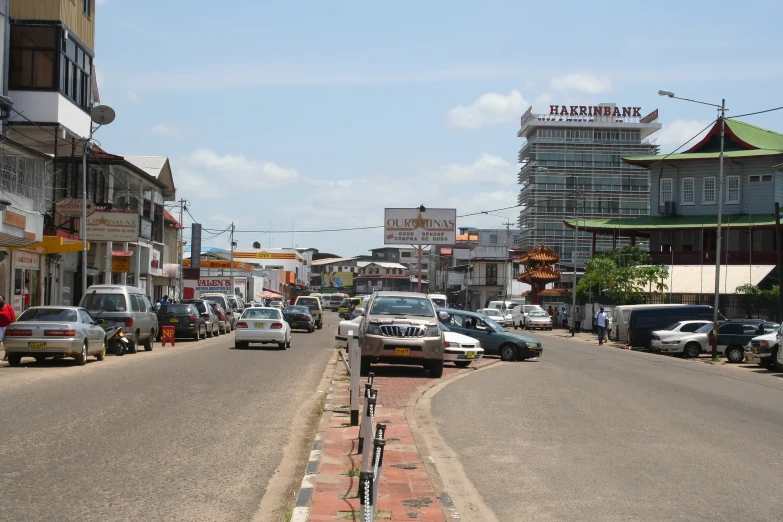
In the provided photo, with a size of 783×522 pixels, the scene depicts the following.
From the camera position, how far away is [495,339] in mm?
28500

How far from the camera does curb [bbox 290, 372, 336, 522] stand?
7.00 metres

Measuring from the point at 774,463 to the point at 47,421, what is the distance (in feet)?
28.8

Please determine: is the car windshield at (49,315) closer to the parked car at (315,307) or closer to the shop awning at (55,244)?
the shop awning at (55,244)

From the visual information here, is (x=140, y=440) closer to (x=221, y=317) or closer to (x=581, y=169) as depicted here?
(x=221, y=317)

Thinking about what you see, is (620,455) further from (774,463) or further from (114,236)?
(114,236)

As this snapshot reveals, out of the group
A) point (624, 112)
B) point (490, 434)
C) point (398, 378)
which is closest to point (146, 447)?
point (490, 434)

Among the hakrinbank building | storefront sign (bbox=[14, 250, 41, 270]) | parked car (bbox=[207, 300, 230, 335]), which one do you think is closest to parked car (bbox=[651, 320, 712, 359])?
parked car (bbox=[207, 300, 230, 335])

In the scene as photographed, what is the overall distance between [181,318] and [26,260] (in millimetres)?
6373

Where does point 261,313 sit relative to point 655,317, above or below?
above

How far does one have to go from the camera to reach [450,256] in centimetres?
13562

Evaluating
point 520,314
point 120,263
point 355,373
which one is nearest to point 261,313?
point 120,263

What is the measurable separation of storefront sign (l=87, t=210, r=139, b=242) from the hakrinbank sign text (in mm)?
15983

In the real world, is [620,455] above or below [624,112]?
below

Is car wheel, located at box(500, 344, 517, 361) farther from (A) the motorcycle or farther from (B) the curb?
(B) the curb
